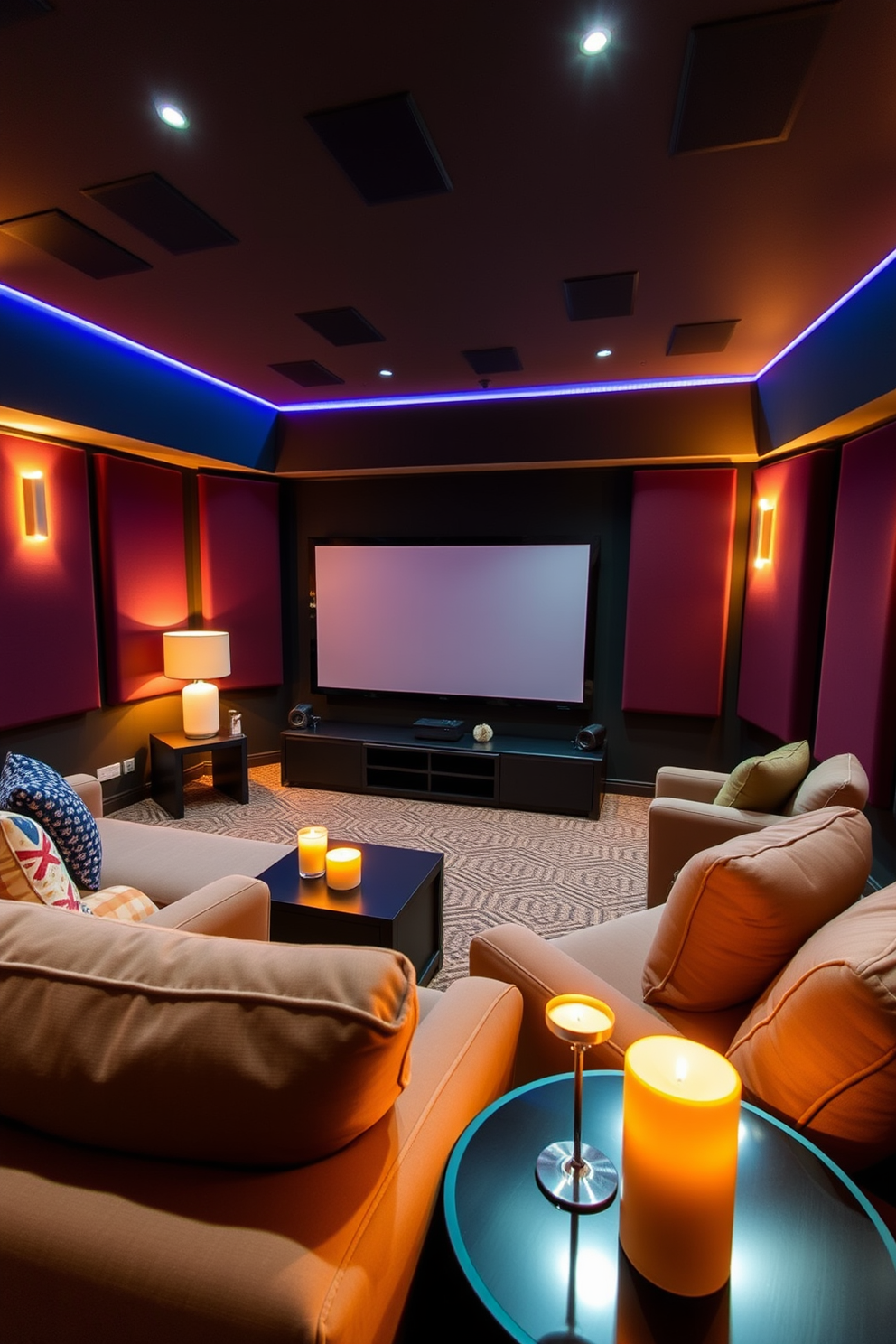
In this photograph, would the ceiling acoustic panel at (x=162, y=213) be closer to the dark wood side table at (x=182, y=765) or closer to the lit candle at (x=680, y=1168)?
the lit candle at (x=680, y=1168)

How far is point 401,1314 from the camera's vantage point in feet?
2.59

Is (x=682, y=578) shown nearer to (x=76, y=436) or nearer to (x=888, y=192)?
(x=888, y=192)

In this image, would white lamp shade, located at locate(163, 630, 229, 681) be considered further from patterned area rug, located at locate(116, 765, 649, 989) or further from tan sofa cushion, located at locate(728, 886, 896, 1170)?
tan sofa cushion, located at locate(728, 886, 896, 1170)

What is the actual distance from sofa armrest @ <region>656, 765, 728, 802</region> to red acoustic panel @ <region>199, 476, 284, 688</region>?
3213 mm

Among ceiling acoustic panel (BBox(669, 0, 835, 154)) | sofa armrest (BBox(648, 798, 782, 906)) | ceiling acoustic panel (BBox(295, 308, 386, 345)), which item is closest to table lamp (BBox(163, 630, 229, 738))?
ceiling acoustic panel (BBox(295, 308, 386, 345))

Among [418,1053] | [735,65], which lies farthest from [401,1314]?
[735,65]

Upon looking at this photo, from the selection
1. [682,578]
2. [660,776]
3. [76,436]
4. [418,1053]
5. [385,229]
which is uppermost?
[385,229]

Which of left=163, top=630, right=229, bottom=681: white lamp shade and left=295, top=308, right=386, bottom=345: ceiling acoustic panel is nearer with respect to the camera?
left=295, top=308, right=386, bottom=345: ceiling acoustic panel

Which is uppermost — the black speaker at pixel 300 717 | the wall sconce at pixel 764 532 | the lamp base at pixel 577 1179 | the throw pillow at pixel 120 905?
the wall sconce at pixel 764 532

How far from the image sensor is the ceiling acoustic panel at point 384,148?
1719mm

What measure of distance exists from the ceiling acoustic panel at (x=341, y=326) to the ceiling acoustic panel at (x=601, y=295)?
3.09ft

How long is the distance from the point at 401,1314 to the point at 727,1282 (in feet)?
1.28

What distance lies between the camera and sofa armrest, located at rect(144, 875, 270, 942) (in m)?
1.56

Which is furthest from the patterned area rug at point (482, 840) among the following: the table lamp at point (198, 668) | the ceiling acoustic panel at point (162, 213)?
the ceiling acoustic panel at point (162, 213)
